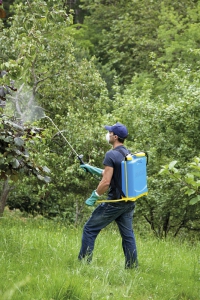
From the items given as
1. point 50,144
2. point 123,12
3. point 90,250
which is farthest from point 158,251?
point 123,12

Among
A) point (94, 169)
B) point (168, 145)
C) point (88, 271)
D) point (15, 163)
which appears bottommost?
point (168, 145)

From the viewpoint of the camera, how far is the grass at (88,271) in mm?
4535

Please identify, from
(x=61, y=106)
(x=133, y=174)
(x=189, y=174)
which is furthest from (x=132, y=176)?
(x=61, y=106)

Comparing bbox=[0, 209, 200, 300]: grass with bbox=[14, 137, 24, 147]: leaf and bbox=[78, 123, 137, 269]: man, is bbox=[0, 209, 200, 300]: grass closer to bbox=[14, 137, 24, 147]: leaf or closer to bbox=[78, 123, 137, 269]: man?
bbox=[78, 123, 137, 269]: man

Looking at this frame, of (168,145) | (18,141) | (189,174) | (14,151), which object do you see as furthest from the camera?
(168,145)

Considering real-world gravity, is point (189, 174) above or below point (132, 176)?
above

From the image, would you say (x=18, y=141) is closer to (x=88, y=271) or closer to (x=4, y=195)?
(x=88, y=271)

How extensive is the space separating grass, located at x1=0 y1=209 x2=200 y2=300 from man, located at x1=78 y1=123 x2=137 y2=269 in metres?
0.22

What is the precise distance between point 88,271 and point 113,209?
72 centimetres

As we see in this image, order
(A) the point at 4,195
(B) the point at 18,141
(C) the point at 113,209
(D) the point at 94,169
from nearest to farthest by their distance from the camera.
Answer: (B) the point at 18,141 → (C) the point at 113,209 → (D) the point at 94,169 → (A) the point at 4,195

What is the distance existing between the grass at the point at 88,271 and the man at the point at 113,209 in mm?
218

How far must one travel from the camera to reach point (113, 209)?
559 centimetres

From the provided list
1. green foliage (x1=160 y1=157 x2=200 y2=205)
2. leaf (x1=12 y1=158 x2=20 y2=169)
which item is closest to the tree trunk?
leaf (x1=12 y1=158 x2=20 y2=169)

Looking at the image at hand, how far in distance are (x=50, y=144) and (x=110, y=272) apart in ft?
25.0
